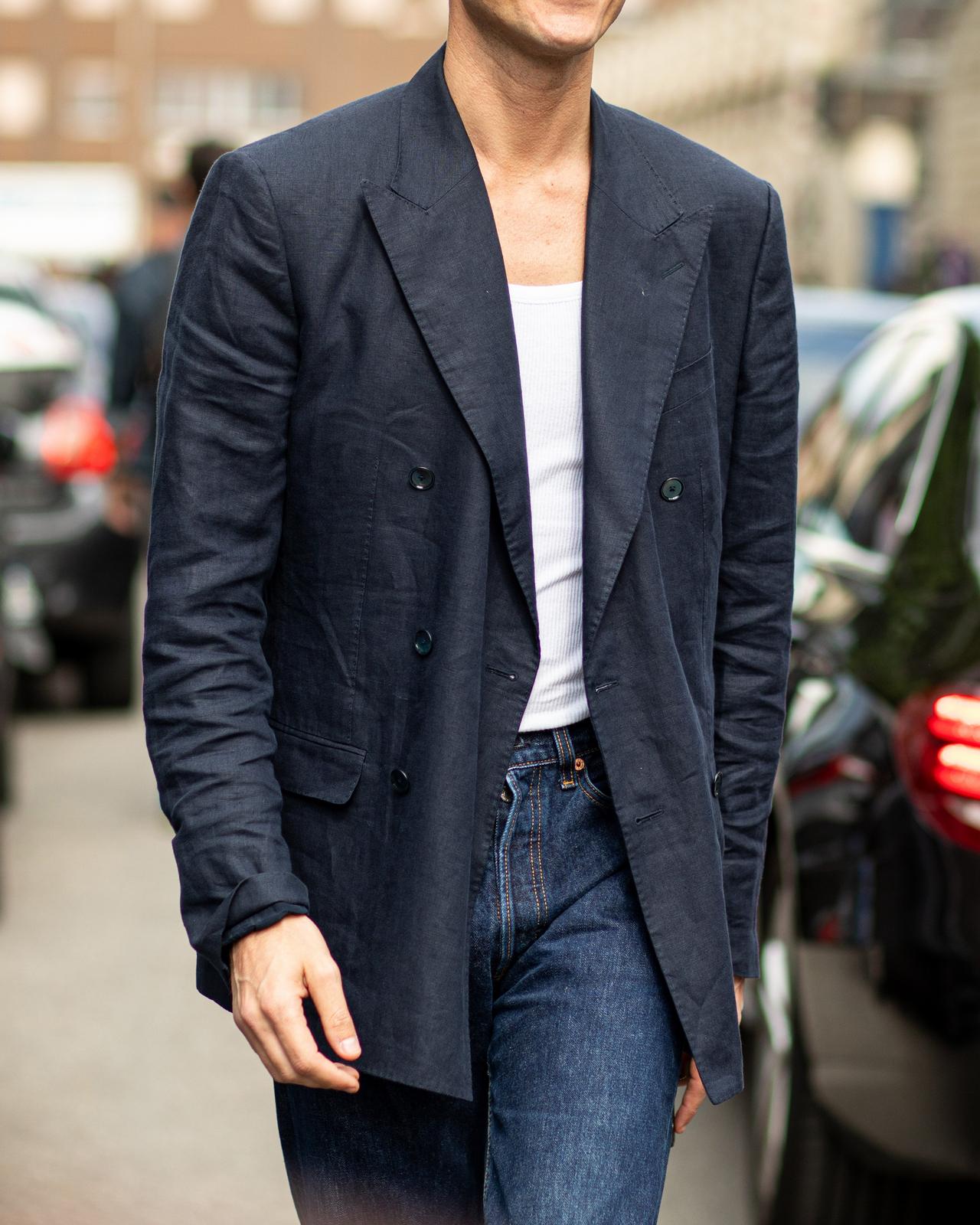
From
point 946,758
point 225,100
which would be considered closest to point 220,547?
point 946,758

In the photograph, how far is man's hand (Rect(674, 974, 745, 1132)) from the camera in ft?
7.60

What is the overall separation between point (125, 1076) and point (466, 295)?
3.24m

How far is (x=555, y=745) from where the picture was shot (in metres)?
2.19

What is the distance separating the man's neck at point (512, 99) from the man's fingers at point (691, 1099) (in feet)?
3.22

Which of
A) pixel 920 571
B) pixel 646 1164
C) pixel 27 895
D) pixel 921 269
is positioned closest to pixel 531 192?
pixel 646 1164

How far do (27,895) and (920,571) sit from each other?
11.6ft

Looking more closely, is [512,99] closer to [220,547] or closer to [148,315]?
[220,547]

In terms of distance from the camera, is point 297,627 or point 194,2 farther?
point 194,2

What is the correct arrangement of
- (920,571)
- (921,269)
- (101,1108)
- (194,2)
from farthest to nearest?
(194,2) → (921,269) → (101,1108) → (920,571)

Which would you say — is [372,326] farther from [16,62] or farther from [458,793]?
[16,62]

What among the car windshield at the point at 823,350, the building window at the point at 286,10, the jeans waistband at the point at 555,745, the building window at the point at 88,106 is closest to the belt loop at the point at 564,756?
the jeans waistband at the point at 555,745

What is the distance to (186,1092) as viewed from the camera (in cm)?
486

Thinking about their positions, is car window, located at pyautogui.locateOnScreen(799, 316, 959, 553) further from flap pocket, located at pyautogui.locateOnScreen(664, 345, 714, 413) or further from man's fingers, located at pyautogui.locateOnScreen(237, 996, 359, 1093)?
man's fingers, located at pyautogui.locateOnScreen(237, 996, 359, 1093)

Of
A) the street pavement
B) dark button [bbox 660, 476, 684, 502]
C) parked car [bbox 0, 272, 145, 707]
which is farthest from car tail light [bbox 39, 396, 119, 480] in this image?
dark button [bbox 660, 476, 684, 502]
